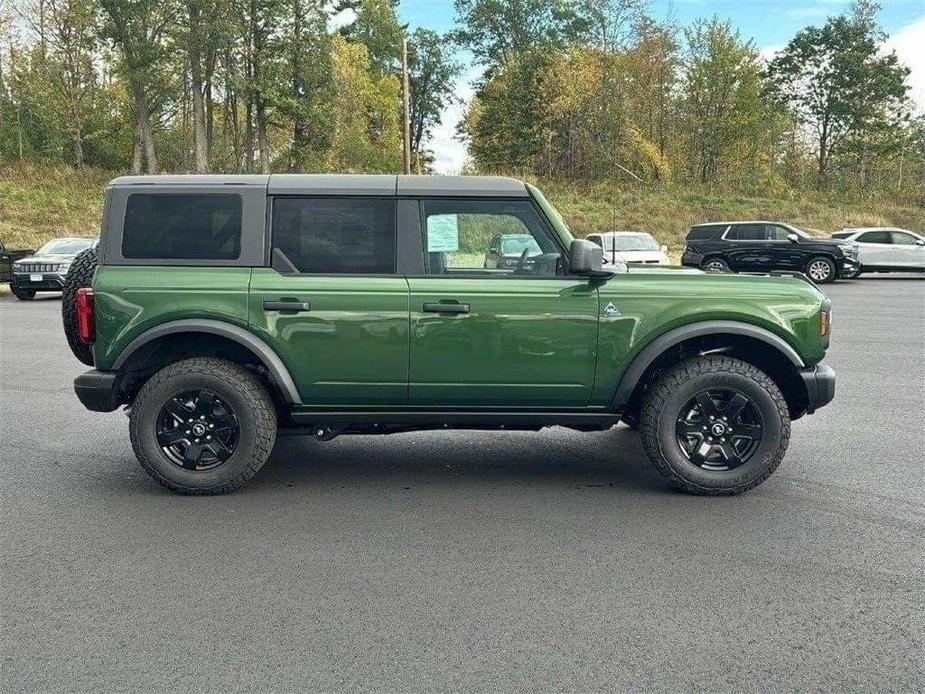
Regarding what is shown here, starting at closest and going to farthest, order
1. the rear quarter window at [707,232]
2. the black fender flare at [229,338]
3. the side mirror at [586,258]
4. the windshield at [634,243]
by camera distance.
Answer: the side mirror at [586,258] → the black fender flare at [229,338] → the windshield at [634,243] → the rear quarter window at [707,232]

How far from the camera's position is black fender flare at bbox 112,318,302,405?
4781 millimetres

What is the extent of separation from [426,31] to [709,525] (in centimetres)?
7118

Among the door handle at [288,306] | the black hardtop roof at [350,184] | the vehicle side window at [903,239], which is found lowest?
the door handle at [288,306]

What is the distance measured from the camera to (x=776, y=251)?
2442cm

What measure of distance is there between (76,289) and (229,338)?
4.29 feet

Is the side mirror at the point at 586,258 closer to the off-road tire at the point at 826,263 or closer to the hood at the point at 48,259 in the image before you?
the hood at the point at 48,259

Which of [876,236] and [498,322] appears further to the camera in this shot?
[876,236]

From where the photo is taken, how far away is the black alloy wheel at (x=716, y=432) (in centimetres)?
493

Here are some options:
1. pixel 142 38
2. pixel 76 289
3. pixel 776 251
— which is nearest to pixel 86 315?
pixel 76 289

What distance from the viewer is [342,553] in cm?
404

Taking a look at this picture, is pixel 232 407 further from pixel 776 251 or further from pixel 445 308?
pixel 776 251

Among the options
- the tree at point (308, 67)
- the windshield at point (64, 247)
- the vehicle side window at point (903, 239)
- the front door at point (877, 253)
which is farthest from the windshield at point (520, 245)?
the tree at point (308, 67)

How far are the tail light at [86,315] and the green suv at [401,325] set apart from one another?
0.03 ft

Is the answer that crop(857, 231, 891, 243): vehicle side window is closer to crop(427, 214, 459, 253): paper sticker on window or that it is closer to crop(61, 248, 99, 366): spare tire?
crop(427, 214, 459, 253): paper sticker on window
